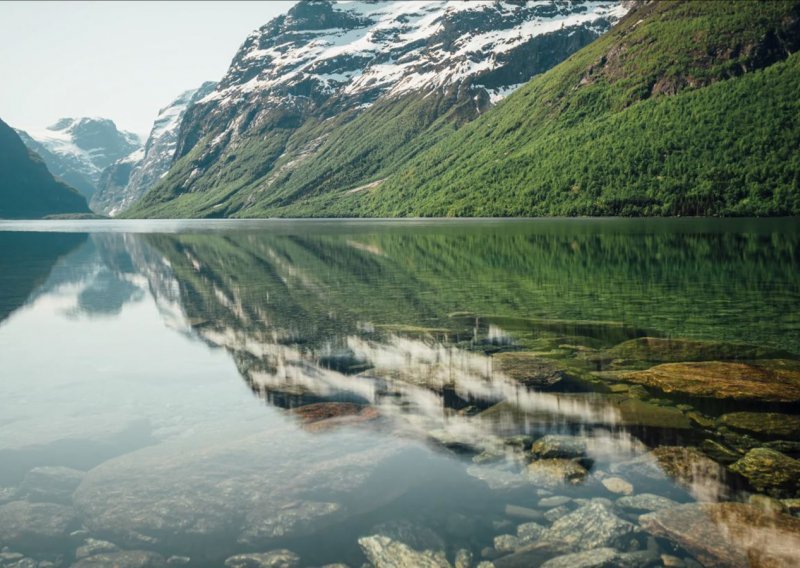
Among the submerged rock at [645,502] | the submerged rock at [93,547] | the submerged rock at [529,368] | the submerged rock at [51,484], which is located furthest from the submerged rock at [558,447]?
the submerged rock at [51,484]

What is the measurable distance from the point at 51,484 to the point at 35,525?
214cm

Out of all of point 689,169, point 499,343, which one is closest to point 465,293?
point 499,343

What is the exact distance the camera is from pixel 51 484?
13.7m

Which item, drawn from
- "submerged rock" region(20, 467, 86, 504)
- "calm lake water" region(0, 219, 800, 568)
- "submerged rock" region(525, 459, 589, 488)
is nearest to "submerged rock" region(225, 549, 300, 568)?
"calm lake water" region(0, 219, 800, 568)

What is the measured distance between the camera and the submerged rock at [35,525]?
1117cm

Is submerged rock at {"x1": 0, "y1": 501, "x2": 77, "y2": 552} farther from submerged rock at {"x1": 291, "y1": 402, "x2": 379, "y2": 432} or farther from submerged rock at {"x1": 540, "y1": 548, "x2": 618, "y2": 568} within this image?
submerged rock at {"x1": 540, "y1": 548, "x2": 618, "y2": 568}

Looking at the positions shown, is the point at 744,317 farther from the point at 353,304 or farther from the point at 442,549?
the point at 442,549

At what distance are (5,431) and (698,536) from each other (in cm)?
1861

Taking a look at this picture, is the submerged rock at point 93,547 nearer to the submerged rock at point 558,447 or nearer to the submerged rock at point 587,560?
the submerged rock at point 587,560

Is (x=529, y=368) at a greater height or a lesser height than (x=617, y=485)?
lesser

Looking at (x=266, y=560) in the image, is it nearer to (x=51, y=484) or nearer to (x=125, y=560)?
(x=125, y=560)

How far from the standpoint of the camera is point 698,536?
10.4 m

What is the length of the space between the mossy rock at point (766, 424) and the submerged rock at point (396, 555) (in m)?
9.76

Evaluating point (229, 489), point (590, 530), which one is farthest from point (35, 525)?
point (590, 530)
